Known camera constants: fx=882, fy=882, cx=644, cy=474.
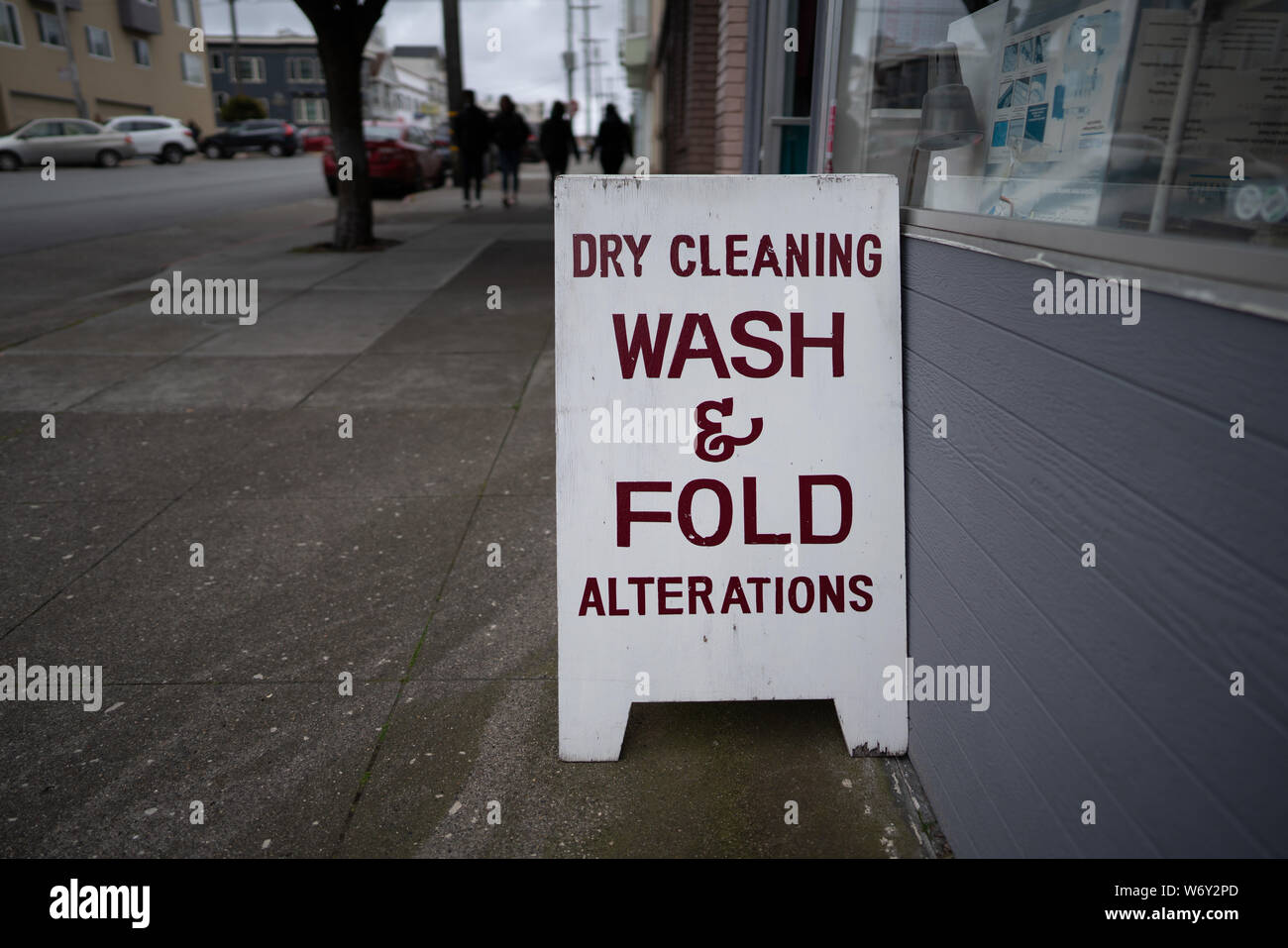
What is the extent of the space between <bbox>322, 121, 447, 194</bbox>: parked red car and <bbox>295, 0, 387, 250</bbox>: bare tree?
21.9ft

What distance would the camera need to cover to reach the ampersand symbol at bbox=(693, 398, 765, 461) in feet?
8.17

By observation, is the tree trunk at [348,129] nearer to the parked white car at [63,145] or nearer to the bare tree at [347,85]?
the bare tree at [347,85]

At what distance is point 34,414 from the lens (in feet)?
18.1

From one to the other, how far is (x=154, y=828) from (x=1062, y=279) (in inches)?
100

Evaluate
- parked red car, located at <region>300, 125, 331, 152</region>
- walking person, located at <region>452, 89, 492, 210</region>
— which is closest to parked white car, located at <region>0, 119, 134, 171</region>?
parked red car, located at <region>300, 125, 331, 152</region>

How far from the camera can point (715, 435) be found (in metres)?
2.49

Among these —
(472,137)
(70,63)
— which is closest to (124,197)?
(472,137)

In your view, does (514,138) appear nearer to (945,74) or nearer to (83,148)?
(945,74)

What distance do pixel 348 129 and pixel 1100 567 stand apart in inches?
438

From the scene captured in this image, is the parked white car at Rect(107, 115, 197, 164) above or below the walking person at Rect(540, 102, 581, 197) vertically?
above

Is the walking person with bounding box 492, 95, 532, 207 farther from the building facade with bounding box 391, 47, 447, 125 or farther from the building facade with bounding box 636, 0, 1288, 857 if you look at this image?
the building facade with bounding box 391, 47, 447, 125

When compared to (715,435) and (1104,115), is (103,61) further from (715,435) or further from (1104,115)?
(1104,115)
